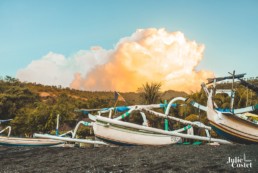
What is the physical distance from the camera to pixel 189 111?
32875 mm

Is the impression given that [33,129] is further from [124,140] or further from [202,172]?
[202,172]

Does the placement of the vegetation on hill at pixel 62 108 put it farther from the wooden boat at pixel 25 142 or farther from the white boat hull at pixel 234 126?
the wooden boat at pixel 25 142

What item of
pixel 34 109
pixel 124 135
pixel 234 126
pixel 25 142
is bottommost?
pixel 25 142

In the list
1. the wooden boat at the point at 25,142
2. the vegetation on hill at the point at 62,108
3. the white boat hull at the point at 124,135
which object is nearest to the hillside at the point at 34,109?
the vegetation on hill at the point at 62,108

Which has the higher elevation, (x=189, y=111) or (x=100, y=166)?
(x=189, y=111)

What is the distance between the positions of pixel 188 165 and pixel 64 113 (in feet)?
113

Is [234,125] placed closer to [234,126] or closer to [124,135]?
[234,126]

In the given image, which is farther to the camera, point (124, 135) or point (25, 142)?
point (25, 142)

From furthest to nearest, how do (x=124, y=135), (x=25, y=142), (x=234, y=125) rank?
(x=25, y=142)
(x=124, y=135)
(x=234, y=125)

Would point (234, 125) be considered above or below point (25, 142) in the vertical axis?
above

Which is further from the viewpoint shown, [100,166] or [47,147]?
[47,147]

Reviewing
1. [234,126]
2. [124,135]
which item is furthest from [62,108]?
[234,126]

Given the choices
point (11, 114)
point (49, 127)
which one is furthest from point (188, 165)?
point (11, 114)

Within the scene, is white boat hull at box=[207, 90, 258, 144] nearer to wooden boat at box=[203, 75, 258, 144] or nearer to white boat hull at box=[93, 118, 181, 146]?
wooden boat at box=[203, 75, 258, 144]
